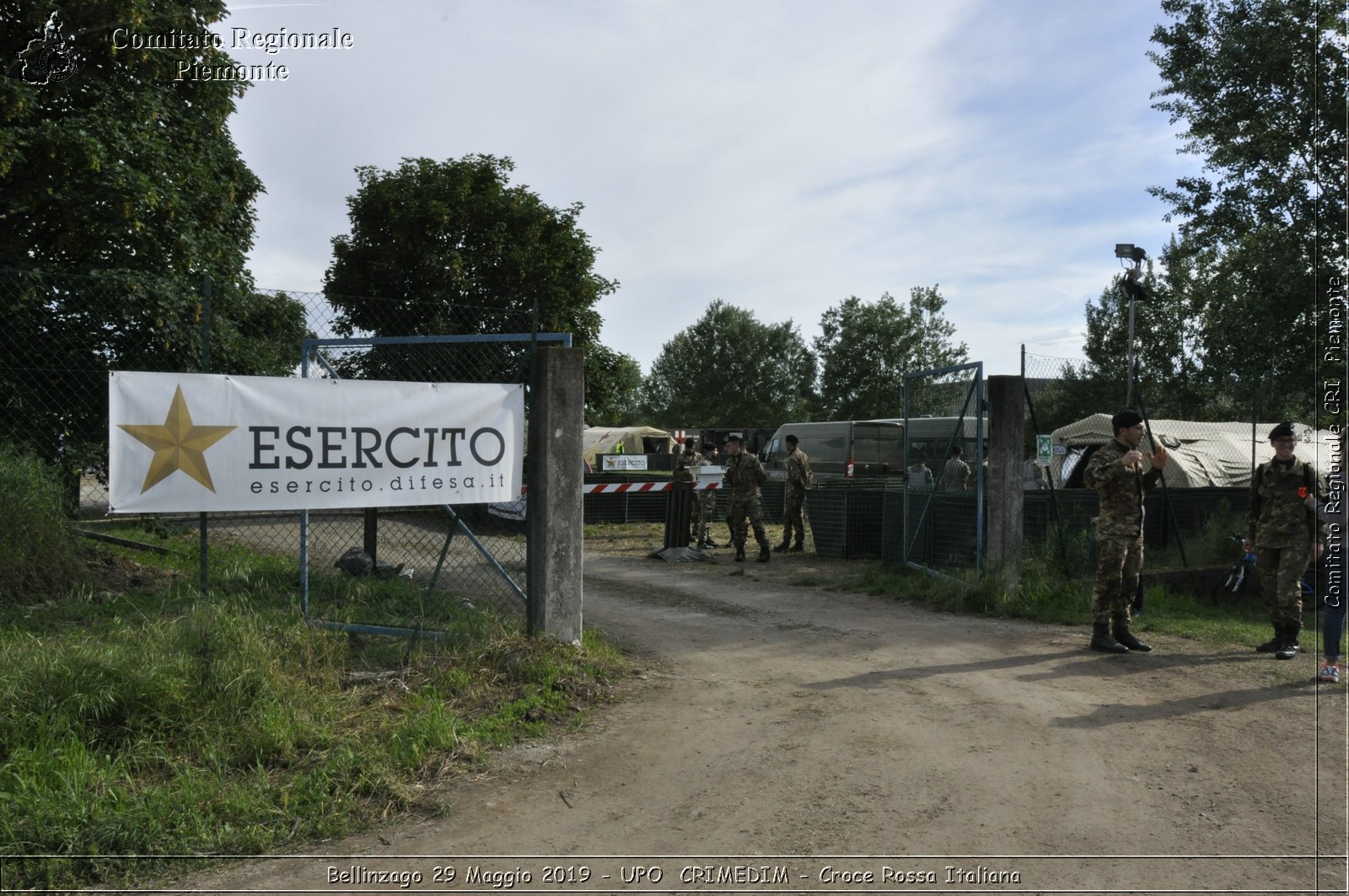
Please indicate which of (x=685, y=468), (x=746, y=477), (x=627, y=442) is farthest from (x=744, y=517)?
(x=627, y=442)

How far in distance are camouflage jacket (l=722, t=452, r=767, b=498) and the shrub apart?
8303 mm

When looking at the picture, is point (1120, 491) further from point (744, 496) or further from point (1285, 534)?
point (744, 496)

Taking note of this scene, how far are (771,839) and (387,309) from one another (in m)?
18.5

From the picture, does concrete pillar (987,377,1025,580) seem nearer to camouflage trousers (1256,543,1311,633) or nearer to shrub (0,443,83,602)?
camouflage trousers (1256,543,1311,633)

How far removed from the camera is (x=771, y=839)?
3922mm

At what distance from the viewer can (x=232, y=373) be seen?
909 cm

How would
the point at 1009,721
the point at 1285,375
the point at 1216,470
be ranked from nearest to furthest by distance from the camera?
1. the point at 1009,721
2. the point at 1285,375
3. the point at 1216,470

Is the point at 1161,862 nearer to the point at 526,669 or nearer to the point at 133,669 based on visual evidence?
the point at 526,669

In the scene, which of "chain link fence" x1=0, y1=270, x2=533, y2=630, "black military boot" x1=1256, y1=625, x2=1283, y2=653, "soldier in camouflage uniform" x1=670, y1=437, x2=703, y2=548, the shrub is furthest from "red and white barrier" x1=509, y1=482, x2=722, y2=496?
"black military boot" x1=1256, y1=625, x2=1283, y2=653

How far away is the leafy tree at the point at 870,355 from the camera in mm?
52219

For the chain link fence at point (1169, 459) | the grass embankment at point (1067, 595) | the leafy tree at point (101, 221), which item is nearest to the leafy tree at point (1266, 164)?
the chain link fence at point (1169, 459)

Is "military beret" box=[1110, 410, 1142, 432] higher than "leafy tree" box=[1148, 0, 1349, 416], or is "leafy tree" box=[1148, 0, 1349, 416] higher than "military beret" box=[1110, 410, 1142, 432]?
"leafy tree" box=[1148, 0, 1349, 416]

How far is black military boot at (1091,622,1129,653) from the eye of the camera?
7430 millimetres

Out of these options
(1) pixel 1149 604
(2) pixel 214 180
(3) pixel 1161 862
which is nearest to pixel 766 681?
(3) pixel 1161 862
